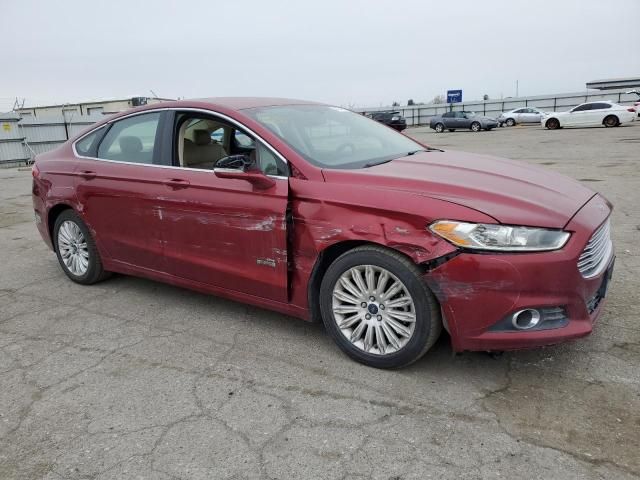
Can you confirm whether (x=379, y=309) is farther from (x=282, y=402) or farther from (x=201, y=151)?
(x=201, y=151)

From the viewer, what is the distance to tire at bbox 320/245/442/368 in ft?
9.74

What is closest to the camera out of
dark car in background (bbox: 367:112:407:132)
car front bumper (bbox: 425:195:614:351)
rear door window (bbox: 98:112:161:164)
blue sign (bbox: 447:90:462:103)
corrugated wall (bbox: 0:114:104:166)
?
car front bumper (bbox: 425:195:614:351)

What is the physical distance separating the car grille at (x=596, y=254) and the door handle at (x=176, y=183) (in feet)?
8.58

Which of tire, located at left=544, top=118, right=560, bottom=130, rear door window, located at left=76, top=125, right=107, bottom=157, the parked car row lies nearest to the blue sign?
the parked car row

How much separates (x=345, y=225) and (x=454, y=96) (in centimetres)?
4880

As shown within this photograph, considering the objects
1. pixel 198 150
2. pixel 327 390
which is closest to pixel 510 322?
pixel 327 390

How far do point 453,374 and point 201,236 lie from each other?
1.96 metres

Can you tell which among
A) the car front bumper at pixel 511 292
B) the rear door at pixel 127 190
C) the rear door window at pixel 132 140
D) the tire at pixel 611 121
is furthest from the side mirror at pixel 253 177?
the tire at pixel 611 121

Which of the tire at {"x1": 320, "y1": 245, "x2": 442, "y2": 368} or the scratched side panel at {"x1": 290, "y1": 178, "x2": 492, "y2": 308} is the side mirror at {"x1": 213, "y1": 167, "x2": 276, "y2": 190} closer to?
the scratched side panel at {"x1": 290, "y1": 178, "x2": 492, "y2": 308}

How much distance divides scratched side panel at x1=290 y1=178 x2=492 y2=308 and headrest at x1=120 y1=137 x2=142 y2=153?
168 centimetres

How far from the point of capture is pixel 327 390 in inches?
120

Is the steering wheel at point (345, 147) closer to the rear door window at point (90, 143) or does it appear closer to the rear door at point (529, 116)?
the rear door window at point (90, 143)

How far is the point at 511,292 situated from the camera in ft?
9.06

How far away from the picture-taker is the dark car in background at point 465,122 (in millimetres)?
34719
